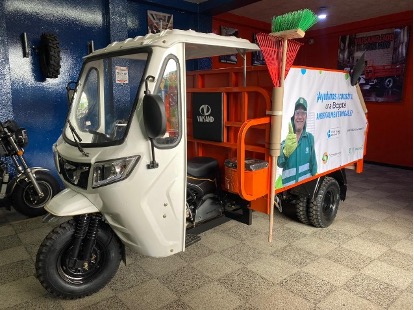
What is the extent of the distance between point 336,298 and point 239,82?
6.65 feet

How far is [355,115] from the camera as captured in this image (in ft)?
12.5

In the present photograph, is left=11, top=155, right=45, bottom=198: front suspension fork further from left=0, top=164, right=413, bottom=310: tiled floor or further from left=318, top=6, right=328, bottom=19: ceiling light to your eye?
left=318, top=6, right=328, bottom=19: ceiling light

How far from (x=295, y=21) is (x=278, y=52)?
27cm

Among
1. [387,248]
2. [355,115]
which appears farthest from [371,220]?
[355,115]

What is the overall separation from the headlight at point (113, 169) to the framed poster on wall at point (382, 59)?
6701 mm

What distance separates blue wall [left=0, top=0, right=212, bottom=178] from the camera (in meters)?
4.18

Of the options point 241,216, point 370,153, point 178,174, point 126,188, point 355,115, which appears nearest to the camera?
point 126,188

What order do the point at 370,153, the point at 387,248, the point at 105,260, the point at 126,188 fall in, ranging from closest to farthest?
the point at 126,188
the point at 105,260
the point at 387,248
the point at 370,153

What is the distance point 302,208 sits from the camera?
12.0 feet

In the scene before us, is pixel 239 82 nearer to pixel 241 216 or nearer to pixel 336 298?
pixel 241 216

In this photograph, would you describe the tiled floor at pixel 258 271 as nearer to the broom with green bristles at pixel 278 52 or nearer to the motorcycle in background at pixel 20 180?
the motorcycle in background at pixel 20 180

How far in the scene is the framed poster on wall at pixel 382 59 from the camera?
6.70m

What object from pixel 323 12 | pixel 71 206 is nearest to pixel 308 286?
pixel 71 206

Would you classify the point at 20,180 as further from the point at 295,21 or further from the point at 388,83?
the point at 388,83
